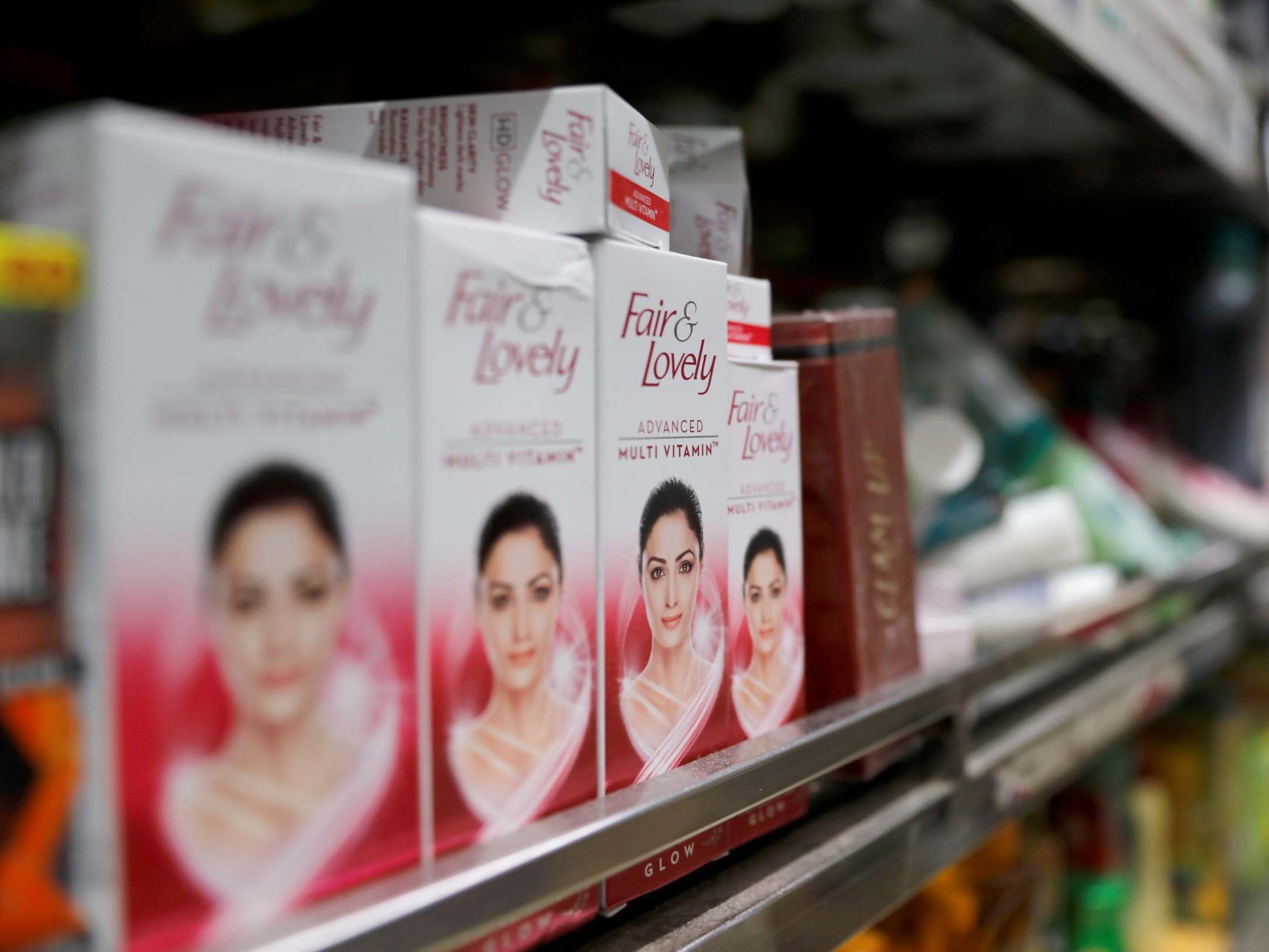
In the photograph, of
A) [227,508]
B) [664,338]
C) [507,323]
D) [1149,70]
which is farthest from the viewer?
[1149,70]

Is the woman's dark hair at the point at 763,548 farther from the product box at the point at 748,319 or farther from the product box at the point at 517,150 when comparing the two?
the product box at the point at 517,150

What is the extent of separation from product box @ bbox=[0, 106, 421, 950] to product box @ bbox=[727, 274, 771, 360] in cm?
29

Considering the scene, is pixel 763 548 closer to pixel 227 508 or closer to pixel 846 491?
pixel 846 491

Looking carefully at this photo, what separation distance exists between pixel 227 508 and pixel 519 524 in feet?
0.50

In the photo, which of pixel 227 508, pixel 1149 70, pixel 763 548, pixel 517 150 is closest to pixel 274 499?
pixel 227 508

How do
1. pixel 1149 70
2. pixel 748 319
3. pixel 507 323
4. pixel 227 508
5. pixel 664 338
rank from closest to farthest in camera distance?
pixel 227 508
pixel 507 323
pixel 664 338
pixel 748 319
pixel 1149 70

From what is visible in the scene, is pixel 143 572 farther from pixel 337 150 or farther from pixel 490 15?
pixel 490 15

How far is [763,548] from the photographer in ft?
2.37

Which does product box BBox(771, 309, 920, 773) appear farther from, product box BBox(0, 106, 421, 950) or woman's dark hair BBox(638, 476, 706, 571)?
product box BBox(0, 106, 421, 950)

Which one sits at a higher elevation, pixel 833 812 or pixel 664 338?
pixel 664 338

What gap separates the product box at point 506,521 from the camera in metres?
0.47

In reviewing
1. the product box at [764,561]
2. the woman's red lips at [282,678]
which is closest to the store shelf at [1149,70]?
the product box at [764,561]

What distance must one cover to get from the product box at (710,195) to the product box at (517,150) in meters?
0.15

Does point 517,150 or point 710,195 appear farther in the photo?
point 710,195
